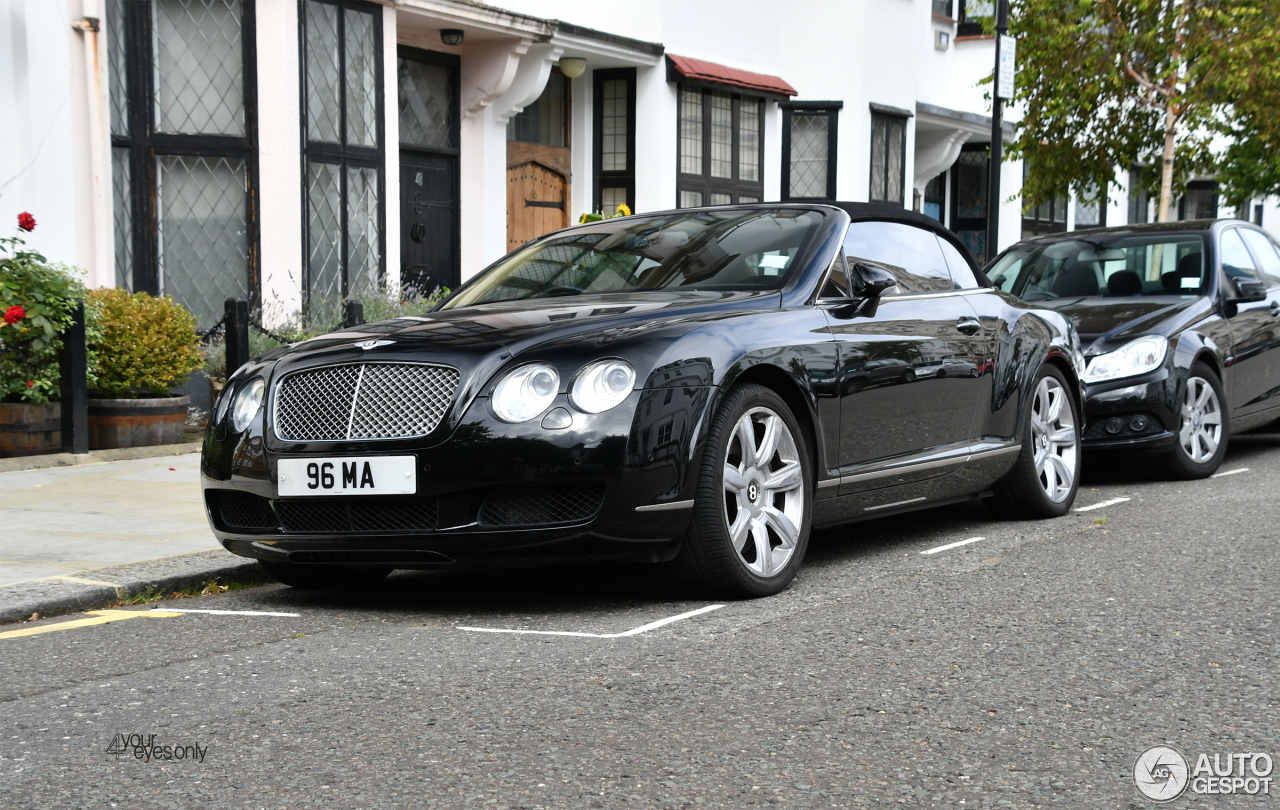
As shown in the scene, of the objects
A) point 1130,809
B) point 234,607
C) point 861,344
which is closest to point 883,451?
point 861,344

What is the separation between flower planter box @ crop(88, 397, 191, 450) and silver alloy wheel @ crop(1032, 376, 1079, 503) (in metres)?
6.13

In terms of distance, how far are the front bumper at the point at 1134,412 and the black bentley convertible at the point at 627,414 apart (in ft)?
7.94

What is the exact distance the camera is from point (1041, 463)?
7414 mm

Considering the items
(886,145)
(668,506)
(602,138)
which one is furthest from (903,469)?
(886,145)

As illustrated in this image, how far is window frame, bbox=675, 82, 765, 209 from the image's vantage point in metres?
18.5

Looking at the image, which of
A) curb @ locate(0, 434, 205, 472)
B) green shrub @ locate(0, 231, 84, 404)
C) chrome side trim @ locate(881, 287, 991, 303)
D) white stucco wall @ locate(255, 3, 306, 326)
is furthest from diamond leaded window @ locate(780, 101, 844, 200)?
chrome side trim @ locate(881, 287, 991, 303)

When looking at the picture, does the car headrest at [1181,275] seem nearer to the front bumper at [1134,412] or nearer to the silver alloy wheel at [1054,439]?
the front bumper at [1134,412]

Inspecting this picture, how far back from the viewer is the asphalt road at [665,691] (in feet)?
10.7

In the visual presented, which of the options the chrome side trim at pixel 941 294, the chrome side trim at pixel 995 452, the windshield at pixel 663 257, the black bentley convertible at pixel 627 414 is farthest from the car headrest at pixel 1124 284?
the windshield at pixel 663 257

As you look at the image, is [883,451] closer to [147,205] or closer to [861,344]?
[861,344]

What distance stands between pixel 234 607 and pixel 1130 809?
11.4 ft

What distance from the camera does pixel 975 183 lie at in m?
27.2

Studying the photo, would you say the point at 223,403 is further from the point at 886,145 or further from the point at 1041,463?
the point at 886,145

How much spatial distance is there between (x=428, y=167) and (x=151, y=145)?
370cm
